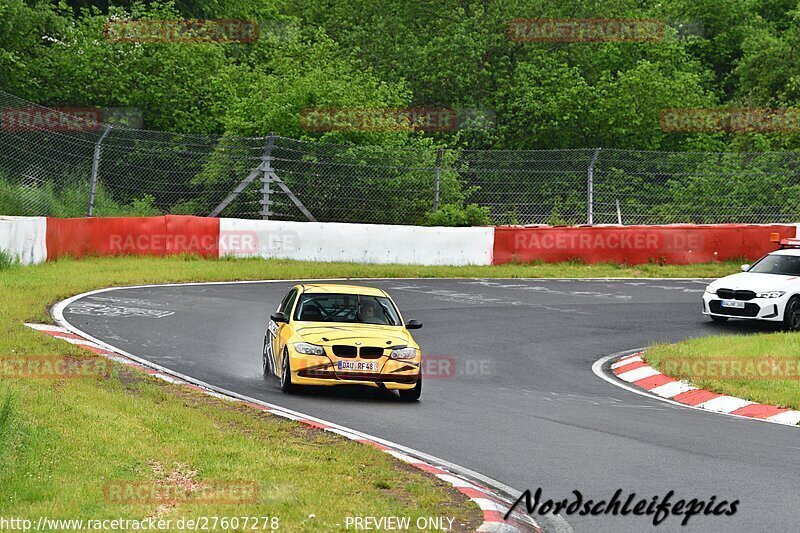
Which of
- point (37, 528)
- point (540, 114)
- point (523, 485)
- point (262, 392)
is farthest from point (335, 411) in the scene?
point (540, 114)

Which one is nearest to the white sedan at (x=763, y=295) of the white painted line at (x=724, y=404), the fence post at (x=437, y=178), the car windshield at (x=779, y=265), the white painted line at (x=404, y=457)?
the car windshield at (x=779, y=265)

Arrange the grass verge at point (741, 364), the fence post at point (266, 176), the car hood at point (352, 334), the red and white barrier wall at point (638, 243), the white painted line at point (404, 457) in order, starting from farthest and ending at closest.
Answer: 1. the red and white barrier wall at point (638, 243)
2. the fence post at point (266, 176)
3. the grass verge at point (741, 364)
4. the car hood at point (352, 334)
5. the white painted line at point (404, 457)

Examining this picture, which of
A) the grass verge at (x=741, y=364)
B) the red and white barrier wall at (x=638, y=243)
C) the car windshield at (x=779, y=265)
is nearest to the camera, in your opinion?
the grass verge at (x=741, y=364)

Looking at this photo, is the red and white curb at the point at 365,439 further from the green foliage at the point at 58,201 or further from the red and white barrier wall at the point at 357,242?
the red and white barrier wall at the point at 357,242

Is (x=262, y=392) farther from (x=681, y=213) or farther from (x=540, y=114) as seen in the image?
(x=540, y=114)

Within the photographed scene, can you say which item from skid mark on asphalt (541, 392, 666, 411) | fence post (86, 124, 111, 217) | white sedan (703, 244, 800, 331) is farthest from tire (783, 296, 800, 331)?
fence post (86, 124, 111, 217)

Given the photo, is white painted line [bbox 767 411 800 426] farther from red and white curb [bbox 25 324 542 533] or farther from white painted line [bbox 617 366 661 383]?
red and white curb [bbox 25 324 542 533]

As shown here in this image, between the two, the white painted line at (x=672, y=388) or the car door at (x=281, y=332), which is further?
the white painted line at (x=672, y=388)

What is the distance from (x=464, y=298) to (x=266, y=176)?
324 inches

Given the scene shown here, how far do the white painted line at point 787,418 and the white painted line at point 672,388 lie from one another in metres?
1.81

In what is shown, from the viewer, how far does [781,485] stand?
31.8 ft

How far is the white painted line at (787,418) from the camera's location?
13.6 m

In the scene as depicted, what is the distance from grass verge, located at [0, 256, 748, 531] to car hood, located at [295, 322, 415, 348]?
1.63 m

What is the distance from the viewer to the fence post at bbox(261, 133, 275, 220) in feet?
98.5
